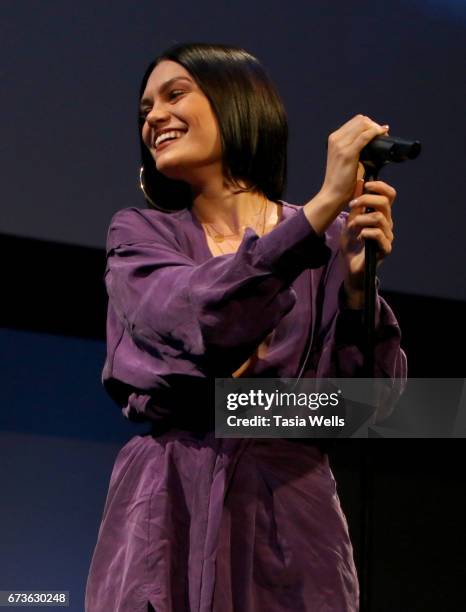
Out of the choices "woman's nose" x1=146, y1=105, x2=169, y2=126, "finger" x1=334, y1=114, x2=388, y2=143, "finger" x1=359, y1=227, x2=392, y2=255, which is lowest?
"finger" x1=359, y1=227, x2=392, y2=255

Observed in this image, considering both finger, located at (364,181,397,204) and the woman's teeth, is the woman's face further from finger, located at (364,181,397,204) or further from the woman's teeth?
finger, located at (364,181,397,204)

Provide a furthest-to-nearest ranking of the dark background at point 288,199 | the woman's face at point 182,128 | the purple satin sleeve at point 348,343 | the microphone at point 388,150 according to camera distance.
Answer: the dark background at point 288,199 → the woman's face at point 182,128 → the purple satin sleeve at point 348,343 → the microphone at point 388,150

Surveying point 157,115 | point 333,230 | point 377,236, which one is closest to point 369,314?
point 377,236

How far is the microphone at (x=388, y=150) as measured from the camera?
0.96m

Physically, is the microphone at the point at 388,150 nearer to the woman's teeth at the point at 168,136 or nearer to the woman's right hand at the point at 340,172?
the woman's right hand at the point at 340,172

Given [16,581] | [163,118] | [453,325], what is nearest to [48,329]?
[16,581]

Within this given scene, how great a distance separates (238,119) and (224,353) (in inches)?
13.9

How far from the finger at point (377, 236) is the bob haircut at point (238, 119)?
0.29m

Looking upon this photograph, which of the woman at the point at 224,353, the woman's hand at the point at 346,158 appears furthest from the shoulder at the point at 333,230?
the woman's hand at the point at 346,158

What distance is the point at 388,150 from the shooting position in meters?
0.97

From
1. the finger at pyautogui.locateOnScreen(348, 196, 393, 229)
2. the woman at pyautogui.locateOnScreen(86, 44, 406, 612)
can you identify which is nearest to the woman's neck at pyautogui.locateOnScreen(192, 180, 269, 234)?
the woman at pyautogui.locateOnScreen(86, 44, 406, 612)

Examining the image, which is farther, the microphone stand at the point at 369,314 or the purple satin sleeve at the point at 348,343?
the purple satin sleeve at the point at 348,343

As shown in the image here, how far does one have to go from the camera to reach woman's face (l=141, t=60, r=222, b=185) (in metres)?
1.25

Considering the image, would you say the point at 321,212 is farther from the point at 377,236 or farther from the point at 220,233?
the point at 220,233
